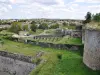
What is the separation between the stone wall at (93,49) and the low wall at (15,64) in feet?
26.0

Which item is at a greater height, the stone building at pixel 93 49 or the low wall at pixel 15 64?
the stone building at pixel 93 49

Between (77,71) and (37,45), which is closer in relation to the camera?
(77,71)

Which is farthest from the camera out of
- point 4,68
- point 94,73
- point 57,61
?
point 4,68

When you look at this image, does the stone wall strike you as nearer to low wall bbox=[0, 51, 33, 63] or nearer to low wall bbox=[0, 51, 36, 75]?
low wall bbox=[0, 51, 36, 75]

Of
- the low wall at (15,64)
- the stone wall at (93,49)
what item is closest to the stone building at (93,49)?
the stone wall at (93,49)

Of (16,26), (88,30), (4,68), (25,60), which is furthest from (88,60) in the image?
(16,26)

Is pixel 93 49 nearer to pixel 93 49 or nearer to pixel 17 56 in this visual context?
pixel 93 49

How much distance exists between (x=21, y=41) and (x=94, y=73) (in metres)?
21.8

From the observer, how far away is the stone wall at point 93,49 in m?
14.0

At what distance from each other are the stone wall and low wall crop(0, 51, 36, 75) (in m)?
7.91

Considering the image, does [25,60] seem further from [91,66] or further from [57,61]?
[91,66]

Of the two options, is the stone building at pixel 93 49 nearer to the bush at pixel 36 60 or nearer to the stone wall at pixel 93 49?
the stone wall at pixel 93 49

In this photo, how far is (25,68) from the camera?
73.7ft

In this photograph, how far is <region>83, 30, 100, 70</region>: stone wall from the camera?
45.8 ft
